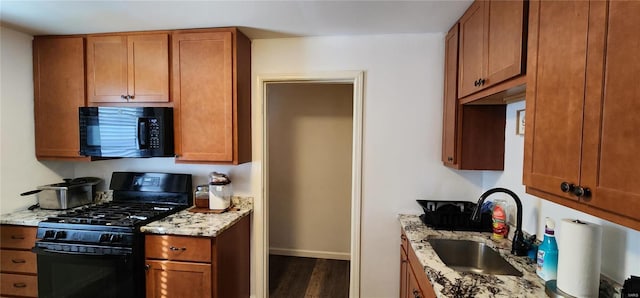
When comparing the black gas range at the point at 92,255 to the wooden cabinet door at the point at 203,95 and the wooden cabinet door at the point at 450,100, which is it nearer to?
the wooden cabinet door at the point at 203,95

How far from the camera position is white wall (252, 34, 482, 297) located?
7.13 ft

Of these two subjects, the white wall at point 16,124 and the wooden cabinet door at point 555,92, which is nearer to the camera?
the wooden cabinet door at point 555,92

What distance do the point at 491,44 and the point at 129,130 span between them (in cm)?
238

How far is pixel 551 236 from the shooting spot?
47.4 inches

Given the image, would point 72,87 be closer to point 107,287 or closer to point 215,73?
point 215,73

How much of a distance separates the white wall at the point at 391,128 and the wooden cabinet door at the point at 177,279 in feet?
3.93

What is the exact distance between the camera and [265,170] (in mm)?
2375

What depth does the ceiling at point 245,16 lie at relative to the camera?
1701 mm

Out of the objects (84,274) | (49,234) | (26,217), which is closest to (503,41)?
(84,274)

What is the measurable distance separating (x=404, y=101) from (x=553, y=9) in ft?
4.05

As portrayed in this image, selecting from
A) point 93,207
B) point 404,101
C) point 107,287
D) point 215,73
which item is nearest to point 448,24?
point 404,101

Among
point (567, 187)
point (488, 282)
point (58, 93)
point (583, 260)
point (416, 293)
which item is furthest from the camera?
point (58, 93)

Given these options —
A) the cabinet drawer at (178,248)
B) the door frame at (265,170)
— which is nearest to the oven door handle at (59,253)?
the cabinet drawer at (178,248)

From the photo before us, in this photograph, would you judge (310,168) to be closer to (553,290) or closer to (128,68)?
(128,68)
